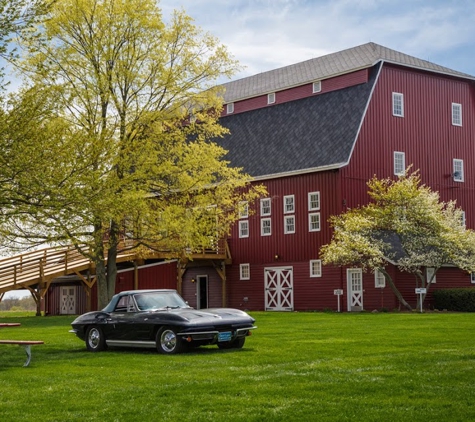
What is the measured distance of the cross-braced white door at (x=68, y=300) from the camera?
154ft

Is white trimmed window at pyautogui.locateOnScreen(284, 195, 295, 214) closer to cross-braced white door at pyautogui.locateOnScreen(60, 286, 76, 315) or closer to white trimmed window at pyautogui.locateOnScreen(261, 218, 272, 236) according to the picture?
white trimmed window at pyautogui.locateOnScreen(261, 218, 272, 236)

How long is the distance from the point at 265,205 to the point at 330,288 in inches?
233

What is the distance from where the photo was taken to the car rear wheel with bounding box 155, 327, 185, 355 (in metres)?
16.8

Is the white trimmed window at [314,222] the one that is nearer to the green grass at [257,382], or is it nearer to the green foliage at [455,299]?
the green foliage at [455,299]

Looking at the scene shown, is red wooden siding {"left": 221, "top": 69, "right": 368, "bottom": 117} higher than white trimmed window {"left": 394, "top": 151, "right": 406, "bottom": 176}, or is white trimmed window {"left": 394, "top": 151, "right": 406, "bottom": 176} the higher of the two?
red wooden siding {"left": 221, "top": 69, "right": 368, "bottom": 117}

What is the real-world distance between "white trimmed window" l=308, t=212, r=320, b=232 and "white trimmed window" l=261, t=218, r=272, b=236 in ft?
8.66

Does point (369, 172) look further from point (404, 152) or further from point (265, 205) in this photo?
point (265, 205)

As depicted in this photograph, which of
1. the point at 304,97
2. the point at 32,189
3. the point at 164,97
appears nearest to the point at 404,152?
the point at 304,97

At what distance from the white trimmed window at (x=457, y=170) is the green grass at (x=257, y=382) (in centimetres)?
2621

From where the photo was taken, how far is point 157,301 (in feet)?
59.6

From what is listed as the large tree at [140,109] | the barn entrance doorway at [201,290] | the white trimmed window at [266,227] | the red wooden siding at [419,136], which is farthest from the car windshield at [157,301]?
the barn entrance doorway at [201,290]

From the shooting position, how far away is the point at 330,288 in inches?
1551

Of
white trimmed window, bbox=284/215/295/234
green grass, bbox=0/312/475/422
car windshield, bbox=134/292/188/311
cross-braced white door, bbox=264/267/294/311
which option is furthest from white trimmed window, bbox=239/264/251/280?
car windshield, bbox=134/292/188/311

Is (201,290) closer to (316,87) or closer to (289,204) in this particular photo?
(289,204)
